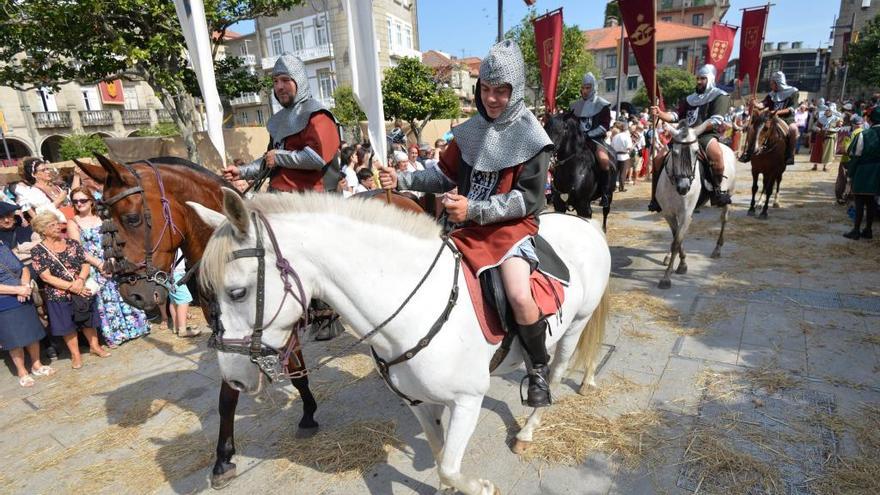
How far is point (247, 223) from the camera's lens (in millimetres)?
1656

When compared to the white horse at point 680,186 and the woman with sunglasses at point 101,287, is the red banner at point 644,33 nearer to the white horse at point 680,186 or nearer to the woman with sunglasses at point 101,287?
the white horse at point 680,186

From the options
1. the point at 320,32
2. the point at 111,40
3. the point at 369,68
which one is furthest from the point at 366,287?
the point at 320,32

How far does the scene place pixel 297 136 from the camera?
Result: 344 cm

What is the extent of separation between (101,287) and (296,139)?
151 inches

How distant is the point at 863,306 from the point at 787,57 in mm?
78175

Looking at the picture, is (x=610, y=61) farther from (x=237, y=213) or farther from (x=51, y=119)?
(x=237, y=213)

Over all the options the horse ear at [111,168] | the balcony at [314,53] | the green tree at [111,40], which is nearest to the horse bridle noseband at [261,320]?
the horse ear at [111,168]

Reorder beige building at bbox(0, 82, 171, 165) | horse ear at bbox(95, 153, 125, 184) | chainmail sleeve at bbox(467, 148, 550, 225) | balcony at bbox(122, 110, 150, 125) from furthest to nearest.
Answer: balcony at bbox(122, 110, 150, 125)
beige building at bbox(0, 82, 171, 165)
horse ear at bbox(95, 153, 125, 184)
chainmail sleeve at bbox(467, 148, 550, 225)

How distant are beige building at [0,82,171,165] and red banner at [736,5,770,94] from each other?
3580 centimetres

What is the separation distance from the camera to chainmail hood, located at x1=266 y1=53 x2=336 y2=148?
3369 millimetres

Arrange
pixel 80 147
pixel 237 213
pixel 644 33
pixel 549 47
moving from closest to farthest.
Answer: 1. pixel 237 213
2. pixel 644 33
3. pixel 549 47
4. pixel 80 147

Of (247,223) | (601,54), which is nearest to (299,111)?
(247,223)

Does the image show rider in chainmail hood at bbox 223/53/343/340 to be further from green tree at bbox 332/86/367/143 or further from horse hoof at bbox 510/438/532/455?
green tree at bbox 332/86/367/143

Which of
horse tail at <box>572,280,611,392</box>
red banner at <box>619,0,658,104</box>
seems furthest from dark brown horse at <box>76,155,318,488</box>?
red banner at <box>619,0,658,104</box>
